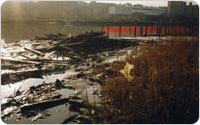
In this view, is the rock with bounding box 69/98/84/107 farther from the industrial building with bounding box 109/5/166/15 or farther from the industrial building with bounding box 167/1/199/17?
the industrial building with bounding box 167/1/199/17

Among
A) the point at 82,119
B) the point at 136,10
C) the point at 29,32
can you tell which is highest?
the point at 136,10

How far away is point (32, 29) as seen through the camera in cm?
188

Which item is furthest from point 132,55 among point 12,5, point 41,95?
point 12,5

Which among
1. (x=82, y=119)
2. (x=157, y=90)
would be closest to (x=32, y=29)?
(x=82, y=119)

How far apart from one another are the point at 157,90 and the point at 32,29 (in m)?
0.74

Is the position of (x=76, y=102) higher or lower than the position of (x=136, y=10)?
lower

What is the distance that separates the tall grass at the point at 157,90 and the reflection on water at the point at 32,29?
0.30 meters

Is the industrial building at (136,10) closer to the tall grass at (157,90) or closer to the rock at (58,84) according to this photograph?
the tall grass at (157,90)

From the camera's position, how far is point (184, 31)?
6.42ft

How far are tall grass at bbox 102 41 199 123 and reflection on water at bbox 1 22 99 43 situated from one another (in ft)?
0.97

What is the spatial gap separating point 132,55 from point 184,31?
12.2 inches

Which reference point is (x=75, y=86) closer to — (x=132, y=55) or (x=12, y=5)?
(x=132, y=55)

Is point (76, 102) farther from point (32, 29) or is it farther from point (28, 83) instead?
point (32, 29)

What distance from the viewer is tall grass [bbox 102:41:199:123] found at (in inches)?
76.5
